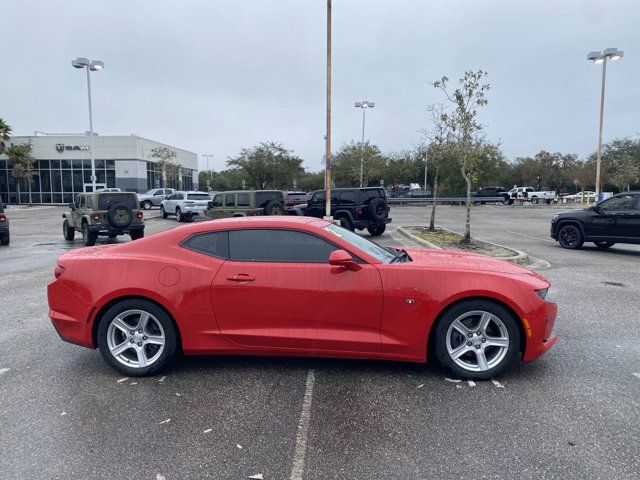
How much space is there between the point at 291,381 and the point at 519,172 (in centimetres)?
7489

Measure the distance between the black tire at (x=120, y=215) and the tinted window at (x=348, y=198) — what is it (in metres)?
7.49

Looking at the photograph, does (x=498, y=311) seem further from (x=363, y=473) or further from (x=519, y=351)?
(x=363, y=473)

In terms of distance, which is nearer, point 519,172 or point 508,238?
point 508,238

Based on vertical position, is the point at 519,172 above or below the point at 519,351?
above

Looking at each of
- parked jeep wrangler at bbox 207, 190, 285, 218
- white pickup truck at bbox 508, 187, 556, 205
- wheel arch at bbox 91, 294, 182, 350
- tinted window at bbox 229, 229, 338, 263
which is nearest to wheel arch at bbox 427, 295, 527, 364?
tinted window at bbox 229, 229, 338, 263

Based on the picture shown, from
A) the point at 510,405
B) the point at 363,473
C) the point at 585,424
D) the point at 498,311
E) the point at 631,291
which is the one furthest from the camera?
the point at 631,291

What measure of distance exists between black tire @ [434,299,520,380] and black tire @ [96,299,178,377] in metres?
2.41

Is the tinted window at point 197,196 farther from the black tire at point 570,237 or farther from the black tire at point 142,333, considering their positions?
the black tire at point 142,333

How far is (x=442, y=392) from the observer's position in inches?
155

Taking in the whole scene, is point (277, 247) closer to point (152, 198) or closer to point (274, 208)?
point (274, 208)

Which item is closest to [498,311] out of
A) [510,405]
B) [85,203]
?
[510,405]

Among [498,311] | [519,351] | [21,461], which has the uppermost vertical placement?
[498,311]

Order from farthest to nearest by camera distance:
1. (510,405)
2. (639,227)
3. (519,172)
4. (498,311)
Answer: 1. (519,172)
2. (639,227)
3. (498,311)
4. (510,405)

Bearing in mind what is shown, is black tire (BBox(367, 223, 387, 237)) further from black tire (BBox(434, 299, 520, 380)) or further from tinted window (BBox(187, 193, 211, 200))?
tinted window (BBox(187, 193, 211, 200))
